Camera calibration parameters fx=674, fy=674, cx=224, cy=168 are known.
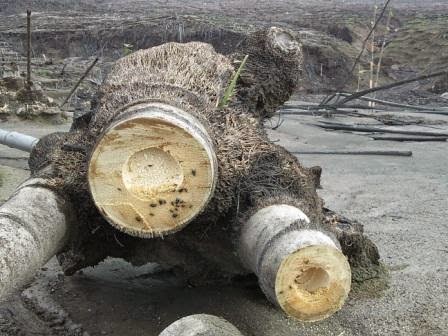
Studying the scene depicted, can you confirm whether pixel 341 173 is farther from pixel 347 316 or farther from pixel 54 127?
pixel 54 127

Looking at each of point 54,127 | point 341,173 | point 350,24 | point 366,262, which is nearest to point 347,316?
point 366,262

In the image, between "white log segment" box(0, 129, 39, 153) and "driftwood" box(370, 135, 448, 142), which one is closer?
"white log segment" box(0, 129, 39, 153)

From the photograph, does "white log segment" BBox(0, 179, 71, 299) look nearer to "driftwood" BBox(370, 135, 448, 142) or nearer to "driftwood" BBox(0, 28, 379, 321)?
"driftwood" BBox(0, 28, 379, 321)

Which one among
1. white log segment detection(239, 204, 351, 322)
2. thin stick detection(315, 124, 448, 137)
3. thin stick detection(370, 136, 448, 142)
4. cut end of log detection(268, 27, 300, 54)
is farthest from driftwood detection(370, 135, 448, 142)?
white log segment detection(239, 204, 351, 322)

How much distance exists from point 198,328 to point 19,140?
14.1 ft

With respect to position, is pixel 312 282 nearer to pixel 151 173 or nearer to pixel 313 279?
pixel 313 279

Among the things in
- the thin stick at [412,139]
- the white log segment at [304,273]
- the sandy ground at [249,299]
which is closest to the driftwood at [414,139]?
the thin stick at [412,139]

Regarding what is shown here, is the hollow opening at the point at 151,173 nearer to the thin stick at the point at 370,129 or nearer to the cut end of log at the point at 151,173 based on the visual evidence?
the cut end of log at the point at 151,173

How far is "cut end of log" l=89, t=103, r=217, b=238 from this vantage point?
10.3 ft

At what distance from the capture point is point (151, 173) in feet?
10.6

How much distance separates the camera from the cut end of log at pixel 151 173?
314 cm

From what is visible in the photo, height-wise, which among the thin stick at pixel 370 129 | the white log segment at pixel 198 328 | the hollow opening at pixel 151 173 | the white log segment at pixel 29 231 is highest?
the hollow opening at pixel 151 173

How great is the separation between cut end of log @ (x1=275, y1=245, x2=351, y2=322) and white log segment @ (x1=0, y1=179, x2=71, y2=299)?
3.88 feet

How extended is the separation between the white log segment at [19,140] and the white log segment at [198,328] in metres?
3.84
